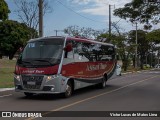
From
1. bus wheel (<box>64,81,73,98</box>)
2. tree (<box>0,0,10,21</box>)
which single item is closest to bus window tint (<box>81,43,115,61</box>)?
bus wheel (<box>64,81,73,98</box>)

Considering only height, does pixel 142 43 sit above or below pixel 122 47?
above

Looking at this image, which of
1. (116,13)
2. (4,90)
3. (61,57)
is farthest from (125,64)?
(61,57)

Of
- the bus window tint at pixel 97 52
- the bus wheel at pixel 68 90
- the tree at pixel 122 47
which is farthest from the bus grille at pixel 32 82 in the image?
the tree at pixel 122 47

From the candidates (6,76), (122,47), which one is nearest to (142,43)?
(122,47)

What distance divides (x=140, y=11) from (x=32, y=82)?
1033 centimetres

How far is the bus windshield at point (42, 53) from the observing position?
1620 centimetres

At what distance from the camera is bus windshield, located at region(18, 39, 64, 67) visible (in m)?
16.2

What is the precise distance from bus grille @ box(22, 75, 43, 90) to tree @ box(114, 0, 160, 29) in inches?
373

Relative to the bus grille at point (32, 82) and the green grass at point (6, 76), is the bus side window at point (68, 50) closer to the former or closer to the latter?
the bus grille at point (32, 82)

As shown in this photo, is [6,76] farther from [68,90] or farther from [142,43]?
[142,43]

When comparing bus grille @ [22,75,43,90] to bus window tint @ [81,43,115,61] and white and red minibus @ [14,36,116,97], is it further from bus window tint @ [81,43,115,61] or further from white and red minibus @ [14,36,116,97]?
bus window tint @ [81,43,115,61]

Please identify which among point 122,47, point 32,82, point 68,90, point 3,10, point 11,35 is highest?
point 3,10

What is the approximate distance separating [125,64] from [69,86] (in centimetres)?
4296

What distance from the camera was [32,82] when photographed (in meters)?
16.0
